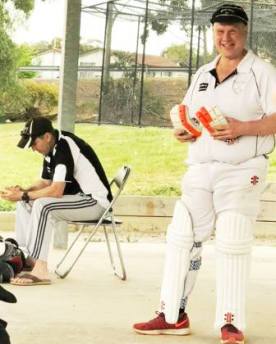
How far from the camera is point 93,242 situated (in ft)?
25.5

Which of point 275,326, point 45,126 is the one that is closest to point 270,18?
point 45,126

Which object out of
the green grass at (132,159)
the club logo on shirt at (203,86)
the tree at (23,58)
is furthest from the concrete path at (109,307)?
the tree at (23,58)

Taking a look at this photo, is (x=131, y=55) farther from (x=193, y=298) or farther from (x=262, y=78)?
(x=262, y=78)

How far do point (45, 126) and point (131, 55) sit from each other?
12.1ft

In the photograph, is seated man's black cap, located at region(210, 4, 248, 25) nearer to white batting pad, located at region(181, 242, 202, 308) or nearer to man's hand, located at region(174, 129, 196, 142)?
man's hand, located at region(174, 129, 196, 142)

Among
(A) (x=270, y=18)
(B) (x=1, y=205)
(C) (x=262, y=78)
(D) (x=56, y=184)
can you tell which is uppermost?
(A) (x=270, y=18)

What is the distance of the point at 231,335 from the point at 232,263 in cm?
29

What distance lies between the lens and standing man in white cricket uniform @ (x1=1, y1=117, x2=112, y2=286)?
17.9 feet

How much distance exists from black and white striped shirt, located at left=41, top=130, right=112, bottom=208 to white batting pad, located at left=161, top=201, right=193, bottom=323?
1.69 meters

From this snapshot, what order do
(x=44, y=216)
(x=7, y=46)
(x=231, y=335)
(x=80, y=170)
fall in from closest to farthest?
(x=231, y=335) < (x=44, y=216) < (x=80, y=170) < (x=7, y=46)

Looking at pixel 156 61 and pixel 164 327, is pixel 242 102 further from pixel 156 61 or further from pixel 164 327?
pixel 156 61

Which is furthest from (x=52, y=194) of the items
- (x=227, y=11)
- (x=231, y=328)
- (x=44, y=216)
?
(x=227, y=11)

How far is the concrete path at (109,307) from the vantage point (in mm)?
4031

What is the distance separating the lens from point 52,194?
18.0ft
